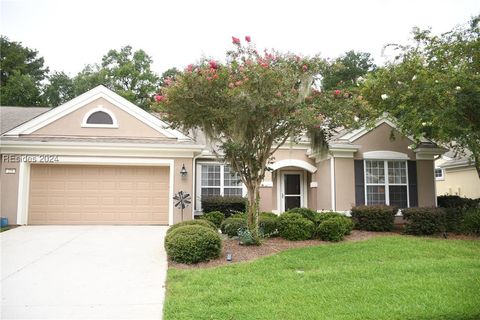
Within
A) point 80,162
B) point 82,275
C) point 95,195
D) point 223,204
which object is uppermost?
point 80,162

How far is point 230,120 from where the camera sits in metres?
9.23

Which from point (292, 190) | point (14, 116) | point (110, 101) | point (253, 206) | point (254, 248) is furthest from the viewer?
point (14, 116)

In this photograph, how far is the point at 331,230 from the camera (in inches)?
396

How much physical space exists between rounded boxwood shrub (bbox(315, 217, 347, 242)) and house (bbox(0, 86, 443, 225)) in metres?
3.04

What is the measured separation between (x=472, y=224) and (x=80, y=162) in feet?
42.6

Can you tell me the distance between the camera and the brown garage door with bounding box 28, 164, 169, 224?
12992 millimetres

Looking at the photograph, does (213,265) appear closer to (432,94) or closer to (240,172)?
(240,172)

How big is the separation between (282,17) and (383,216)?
22.8ft

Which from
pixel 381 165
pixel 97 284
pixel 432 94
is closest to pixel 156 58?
pixel 381 165

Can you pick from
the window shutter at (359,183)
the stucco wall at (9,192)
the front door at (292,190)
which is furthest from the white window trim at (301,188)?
the stucco wall at (9,192)

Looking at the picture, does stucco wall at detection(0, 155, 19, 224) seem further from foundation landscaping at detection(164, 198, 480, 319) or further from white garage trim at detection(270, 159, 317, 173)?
white garage trim at detection(270, 159, 317, 173)

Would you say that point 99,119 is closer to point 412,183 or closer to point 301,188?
point 301,188

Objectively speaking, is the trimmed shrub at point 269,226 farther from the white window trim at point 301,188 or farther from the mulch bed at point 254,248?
the white window trim at point 301,188

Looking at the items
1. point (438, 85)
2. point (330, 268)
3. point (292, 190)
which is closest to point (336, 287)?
point (330, 268)
